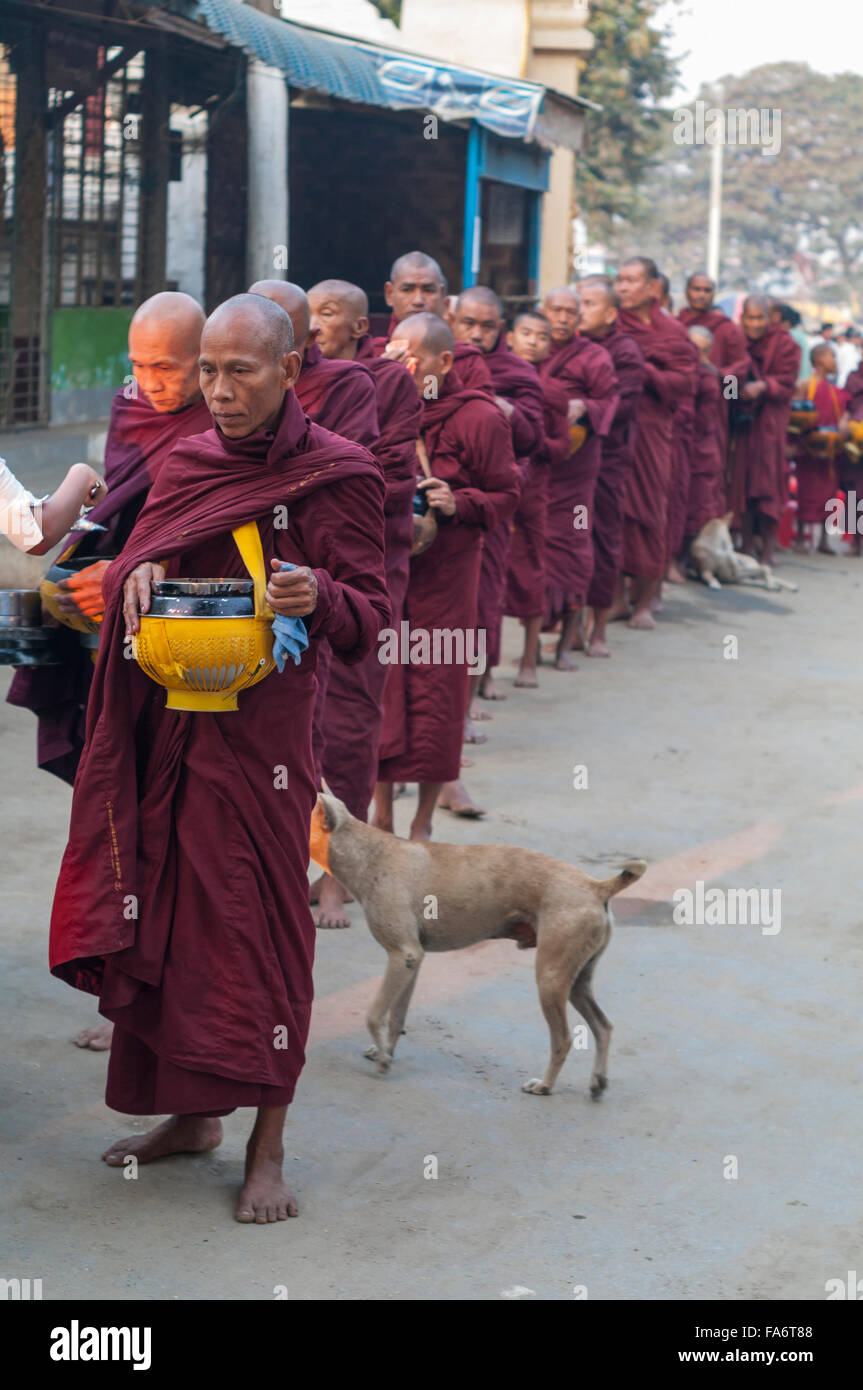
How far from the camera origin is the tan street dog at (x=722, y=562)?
511 inches

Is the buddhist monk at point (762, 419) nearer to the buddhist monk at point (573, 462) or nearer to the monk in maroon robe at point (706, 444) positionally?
the monk in maroon robe at point (706, 444)

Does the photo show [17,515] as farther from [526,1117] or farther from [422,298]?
[422,298]

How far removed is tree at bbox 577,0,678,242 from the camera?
24891mm

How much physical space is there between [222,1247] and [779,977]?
225 centimetres

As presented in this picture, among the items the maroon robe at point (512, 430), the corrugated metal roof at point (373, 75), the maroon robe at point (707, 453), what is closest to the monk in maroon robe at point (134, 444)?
the maroon robe at point (512, 430)

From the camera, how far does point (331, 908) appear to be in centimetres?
535

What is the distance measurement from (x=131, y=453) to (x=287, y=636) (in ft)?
3.31

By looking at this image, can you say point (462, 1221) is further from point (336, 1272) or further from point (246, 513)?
point (246, 513)

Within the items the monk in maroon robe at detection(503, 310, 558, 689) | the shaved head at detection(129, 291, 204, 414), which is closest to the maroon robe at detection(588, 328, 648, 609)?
the monk in maroon robe at detection(503, 310, 558, 689)

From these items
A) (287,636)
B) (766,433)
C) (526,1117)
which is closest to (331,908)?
(526,1117)

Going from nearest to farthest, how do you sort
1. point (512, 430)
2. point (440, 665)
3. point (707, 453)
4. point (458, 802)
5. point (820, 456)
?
point (440, 665) → point (458, 802) → point (512, 430) → point (707, 453) → point (820, 456)

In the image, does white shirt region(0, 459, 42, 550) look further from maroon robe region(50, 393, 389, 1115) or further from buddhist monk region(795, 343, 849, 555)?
buddhist monk region(795, 343, 849, 555)

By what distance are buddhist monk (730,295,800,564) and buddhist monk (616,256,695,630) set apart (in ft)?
9.12

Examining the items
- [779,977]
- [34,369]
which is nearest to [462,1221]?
[779,977]
